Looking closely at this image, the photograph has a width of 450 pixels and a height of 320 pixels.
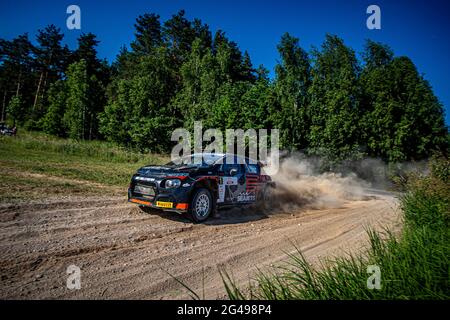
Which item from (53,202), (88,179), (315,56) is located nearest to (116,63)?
(315,56)

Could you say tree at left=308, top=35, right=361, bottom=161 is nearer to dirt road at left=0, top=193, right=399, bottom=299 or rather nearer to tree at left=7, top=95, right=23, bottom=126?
dirt road at left=0, top=193, right=399, bottom=299

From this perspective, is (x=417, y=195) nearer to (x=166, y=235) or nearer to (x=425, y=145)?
(x=166, y=235)

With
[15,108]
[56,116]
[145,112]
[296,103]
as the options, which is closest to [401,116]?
[296,103]

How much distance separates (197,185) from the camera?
6531mm

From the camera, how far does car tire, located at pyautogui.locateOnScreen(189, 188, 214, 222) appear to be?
6.43m

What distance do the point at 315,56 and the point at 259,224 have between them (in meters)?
22.1

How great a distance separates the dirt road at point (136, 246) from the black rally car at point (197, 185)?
469mm

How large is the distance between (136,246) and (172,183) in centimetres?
178

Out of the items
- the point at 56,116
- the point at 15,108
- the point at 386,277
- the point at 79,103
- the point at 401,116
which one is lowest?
the point at 386,277

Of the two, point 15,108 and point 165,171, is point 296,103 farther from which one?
point 15,108

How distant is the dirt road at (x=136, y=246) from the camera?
3477 millimetres

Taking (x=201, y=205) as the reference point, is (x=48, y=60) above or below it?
above

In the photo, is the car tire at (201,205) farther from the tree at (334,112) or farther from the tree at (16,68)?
the tree at (16,68)

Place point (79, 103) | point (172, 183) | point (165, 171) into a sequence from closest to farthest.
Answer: point (172, 183), point (165, 171), point (79, 103)
